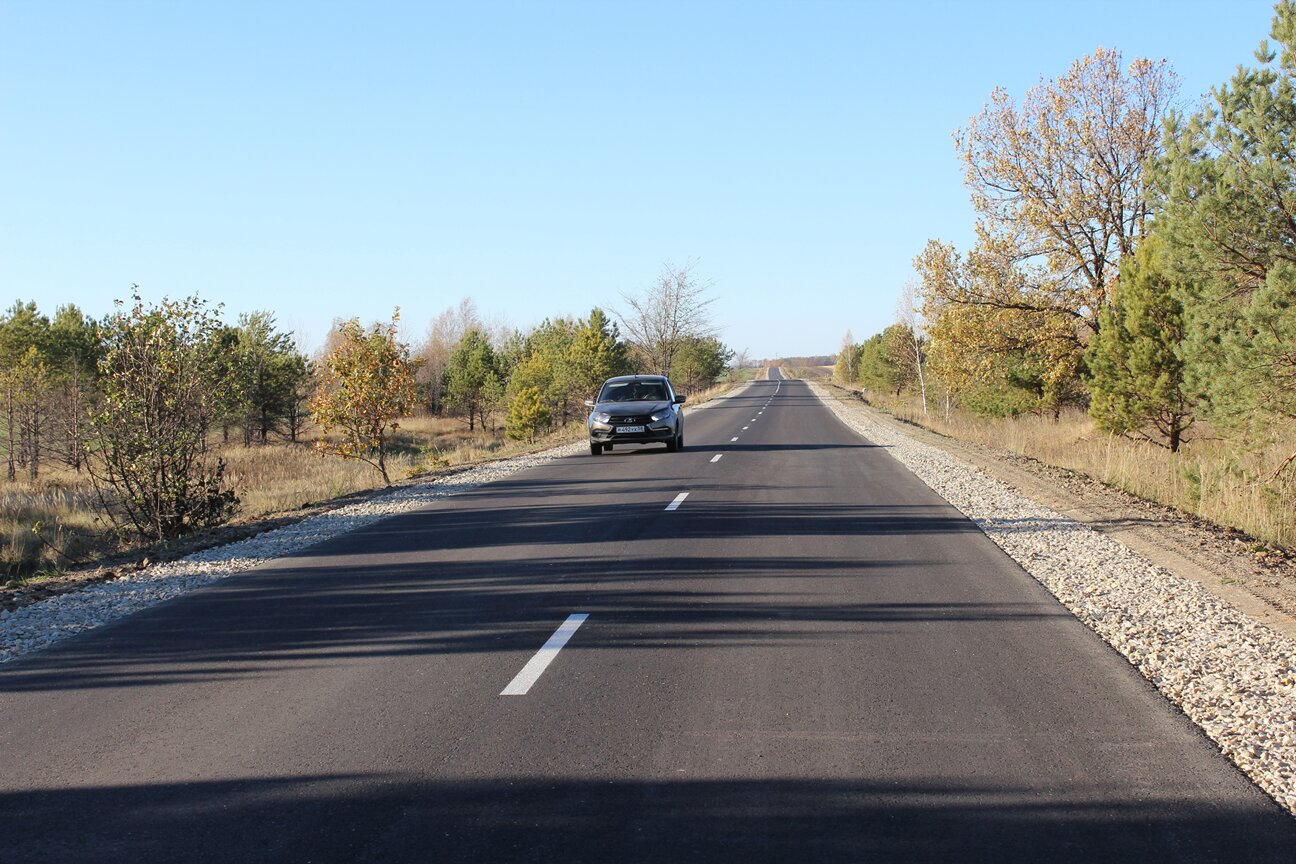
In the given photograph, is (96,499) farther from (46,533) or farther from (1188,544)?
(1188,544)

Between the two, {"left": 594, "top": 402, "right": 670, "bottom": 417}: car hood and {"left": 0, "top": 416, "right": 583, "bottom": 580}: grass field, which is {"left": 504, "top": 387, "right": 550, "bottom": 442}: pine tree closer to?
{"left": 0, "top": 416, "right": 583, "bottom": 580}: grass field

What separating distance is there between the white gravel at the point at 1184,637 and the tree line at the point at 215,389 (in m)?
10.5

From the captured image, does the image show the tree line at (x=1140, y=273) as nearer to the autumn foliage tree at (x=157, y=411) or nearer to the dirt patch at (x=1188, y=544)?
the dirt patch at (x=1188, y=544)

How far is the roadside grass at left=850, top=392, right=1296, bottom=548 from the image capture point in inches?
489

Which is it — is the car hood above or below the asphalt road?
above

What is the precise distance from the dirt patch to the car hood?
26.9 feet

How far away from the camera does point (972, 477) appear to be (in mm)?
18281

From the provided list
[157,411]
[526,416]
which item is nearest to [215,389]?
[157,411]

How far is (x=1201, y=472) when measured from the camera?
14.6 metres

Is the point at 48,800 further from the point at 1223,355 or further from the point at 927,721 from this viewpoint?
the point at 1223,355

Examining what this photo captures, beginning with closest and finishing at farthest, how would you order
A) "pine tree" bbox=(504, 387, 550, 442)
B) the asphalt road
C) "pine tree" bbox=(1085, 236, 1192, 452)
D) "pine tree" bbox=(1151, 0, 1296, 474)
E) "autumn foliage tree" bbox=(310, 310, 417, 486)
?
the asphalt road → "pine tree" bbox=(1151, 0, 1296, 474) → "autumn foliage tree" bbox=(310, 310, 417, 486) → "pine tree" bbox=(1085, 236, 1192, 452) → "pine tree" bbox=(504, 387, 550, 442)

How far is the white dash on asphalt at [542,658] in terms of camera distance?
18.8 ft

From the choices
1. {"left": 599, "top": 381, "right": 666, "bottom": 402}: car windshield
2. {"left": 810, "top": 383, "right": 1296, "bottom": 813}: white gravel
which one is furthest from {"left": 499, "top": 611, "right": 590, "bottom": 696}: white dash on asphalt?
{"left": 599, "top": 381, "right": 666, "bottom": 402}: car windshield

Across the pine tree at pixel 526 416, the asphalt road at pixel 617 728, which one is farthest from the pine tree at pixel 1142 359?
the pine tree at pixel 526 416
